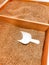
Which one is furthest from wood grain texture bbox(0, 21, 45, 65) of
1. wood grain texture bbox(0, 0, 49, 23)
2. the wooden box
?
wood grain texture bbox(0, 0, 49, 23)

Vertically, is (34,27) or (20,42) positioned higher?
(34,27)

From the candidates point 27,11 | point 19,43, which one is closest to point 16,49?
point 19,43

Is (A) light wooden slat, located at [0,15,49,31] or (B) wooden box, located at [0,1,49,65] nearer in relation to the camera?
(B) wooden box, located at [0,1,49,65]

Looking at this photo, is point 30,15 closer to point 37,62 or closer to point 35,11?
point 35,11

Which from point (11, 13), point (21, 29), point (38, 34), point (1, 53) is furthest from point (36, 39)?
point (11, 13)

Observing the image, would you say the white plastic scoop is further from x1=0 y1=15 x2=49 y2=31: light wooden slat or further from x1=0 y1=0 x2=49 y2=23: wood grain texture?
x1=0 y1=0 x2=49 y2=23: wood grain texture

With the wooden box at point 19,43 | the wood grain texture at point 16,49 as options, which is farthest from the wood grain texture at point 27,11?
the wood grain texture at point 16,49

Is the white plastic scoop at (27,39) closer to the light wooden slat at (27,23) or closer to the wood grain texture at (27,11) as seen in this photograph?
the light wooden slat at (27,23)

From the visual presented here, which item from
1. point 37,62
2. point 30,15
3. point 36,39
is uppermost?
point 30,15
